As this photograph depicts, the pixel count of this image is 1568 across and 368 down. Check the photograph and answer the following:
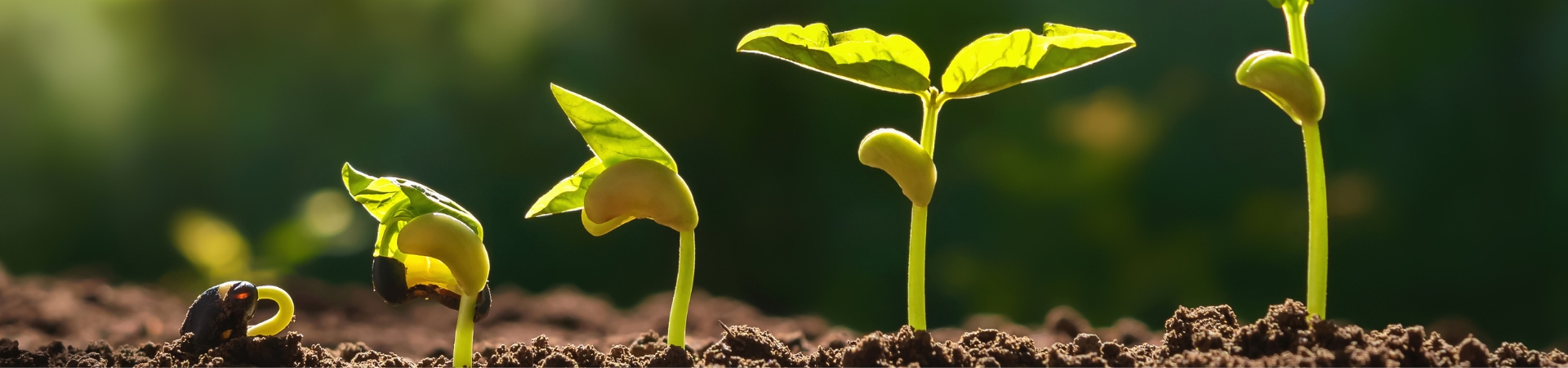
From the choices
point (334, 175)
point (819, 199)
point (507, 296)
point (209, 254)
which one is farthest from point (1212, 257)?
point (209, 254)

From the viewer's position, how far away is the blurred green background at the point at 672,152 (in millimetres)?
1613

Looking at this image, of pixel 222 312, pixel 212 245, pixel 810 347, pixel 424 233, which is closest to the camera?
pixel 424 233

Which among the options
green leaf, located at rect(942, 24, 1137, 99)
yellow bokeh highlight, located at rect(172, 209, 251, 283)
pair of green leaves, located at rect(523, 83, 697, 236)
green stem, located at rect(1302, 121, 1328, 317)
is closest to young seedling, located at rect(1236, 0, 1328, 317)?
green stem, located at rect(1302, 121, 1328, 317)

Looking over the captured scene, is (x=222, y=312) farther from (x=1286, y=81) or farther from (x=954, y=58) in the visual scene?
(x=1286, y=81)

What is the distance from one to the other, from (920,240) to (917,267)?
2cm

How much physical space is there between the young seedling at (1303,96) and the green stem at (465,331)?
590mm

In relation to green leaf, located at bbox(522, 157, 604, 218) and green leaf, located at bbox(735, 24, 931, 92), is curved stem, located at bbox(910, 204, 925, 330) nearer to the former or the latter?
green leaf, located at bbox(735, 24, 931, 92)

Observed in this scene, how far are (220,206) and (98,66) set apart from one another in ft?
1.40

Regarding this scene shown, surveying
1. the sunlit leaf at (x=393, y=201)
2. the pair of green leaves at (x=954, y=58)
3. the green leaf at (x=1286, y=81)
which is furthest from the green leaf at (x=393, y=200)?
the green leaf at (x=1286, y=81)

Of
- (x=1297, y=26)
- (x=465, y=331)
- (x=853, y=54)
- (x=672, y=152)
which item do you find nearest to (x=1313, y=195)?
(x=1297, y=26)

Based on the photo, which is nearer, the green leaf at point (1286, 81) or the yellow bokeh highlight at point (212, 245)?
the green leaf at point (1286, 81)

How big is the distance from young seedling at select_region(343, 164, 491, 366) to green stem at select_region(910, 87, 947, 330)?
1.03ft

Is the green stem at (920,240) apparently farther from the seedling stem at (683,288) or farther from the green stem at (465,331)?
the green stem at (465,331)

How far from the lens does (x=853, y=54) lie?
634 millimetres
